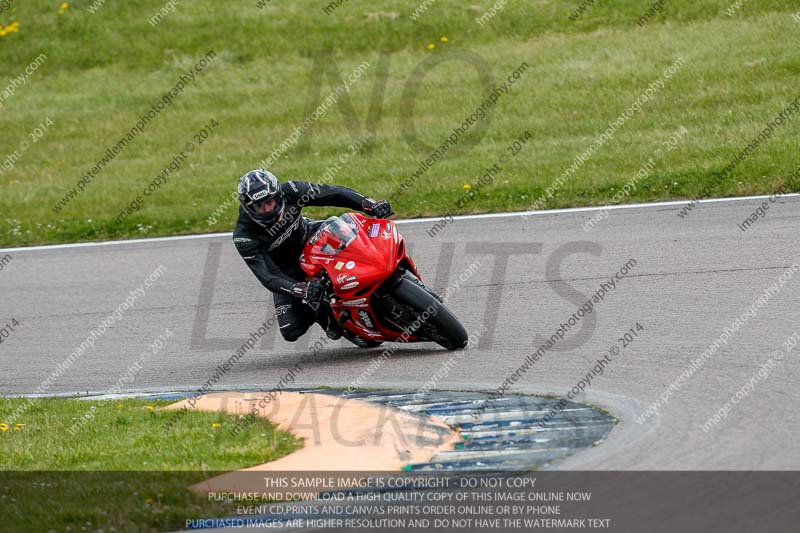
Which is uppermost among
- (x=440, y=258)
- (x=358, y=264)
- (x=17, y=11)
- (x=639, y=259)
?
(x=358, y=264)

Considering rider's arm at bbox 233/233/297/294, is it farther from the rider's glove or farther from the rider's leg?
the rider's glove

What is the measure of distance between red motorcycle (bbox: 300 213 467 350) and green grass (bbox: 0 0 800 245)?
18.7ft

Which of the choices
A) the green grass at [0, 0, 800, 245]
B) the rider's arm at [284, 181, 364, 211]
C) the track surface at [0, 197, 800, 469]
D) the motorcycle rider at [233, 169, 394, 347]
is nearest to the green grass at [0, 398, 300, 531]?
the track surface at [0, 197, 800, 469]

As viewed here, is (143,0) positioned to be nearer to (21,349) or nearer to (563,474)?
(21,349)

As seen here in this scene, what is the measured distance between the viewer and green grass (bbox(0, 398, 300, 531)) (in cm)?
595

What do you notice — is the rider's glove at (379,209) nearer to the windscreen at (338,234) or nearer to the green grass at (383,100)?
the windscreen at (338,234)

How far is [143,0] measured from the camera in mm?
24766

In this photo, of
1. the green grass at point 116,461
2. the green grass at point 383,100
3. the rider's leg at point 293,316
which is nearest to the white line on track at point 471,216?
the green grass at point 383,100

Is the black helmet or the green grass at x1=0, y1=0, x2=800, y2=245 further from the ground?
the black helmet

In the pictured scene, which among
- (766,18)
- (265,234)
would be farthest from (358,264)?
(766,18)

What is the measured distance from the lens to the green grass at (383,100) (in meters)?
15.8

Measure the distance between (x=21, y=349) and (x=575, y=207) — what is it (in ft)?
23.1

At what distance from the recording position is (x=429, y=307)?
8.88m

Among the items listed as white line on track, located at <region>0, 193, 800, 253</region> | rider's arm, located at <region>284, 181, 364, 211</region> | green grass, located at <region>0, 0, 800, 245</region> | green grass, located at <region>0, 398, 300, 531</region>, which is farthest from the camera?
green grass, located at <region>0, 0, 800, 245</region>
